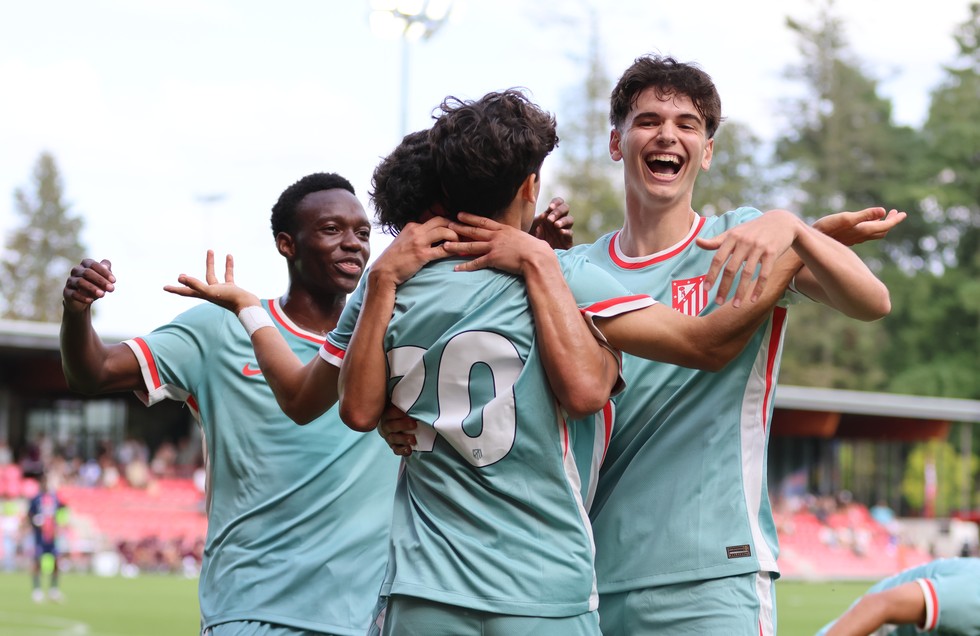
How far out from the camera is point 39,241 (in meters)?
82.2

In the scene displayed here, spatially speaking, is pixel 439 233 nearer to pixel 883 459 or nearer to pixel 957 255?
pixel 883 459

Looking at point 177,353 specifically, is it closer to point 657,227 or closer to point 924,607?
point 657,227

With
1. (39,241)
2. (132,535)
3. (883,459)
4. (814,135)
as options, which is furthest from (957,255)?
(39,241)

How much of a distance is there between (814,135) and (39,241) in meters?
51.1

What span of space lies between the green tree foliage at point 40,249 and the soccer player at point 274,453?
7783cm

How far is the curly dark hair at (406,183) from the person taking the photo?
120 inches

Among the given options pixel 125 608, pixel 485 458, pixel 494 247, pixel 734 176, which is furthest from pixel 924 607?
pixel 734 176

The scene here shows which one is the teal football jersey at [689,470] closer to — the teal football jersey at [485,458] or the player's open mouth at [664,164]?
the player's open mouth at [664,164]

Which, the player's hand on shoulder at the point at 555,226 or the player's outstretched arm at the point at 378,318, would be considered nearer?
the player's outstretched arm at the point at 378,318

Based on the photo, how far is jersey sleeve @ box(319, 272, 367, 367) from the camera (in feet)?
10.3

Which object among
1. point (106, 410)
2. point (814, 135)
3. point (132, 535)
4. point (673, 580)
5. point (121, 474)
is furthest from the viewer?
point (814, 135)

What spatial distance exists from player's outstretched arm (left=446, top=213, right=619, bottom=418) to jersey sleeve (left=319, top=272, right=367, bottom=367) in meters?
0.33

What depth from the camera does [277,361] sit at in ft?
11.1

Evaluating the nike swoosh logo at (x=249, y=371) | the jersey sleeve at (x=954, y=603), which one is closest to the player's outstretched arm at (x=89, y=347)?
the nike swoosh logo at (x=249, y=371)
